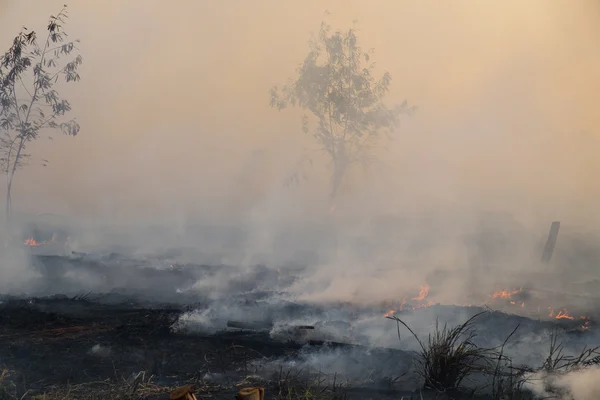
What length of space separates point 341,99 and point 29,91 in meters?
8.87

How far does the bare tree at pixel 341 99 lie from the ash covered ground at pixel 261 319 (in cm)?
465

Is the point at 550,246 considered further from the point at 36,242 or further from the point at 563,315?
the point at 36,242

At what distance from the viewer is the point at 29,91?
12867mm

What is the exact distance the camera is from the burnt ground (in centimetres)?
568

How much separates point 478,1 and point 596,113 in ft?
16.2

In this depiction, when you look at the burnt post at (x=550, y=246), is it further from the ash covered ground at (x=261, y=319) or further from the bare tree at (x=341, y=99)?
the bare tree at (x=341, y=99)

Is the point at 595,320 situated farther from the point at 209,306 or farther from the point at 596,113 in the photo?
the point at 596,113

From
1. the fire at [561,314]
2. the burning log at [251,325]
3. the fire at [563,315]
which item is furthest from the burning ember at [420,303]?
the fire at [563,315]

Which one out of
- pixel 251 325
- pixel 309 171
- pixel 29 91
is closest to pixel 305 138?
pixel 309 171

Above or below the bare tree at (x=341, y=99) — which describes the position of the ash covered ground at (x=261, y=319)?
below

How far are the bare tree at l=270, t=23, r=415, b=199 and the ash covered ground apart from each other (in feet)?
15.2

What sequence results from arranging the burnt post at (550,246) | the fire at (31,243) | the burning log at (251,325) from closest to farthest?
the burning log at (251,325)
the burnt post at (550,246)
the fire at (31,243)

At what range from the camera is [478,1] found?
1469cm

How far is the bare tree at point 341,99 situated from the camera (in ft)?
50.2
